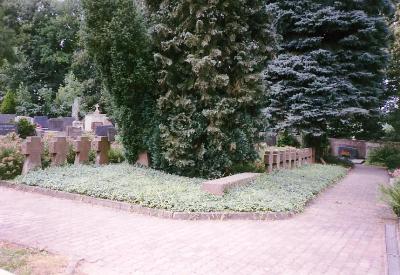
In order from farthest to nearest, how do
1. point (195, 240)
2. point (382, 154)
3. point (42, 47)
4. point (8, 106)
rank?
point (42, 47) < point (8, 106) < point (382, 154) < point (195, 240)

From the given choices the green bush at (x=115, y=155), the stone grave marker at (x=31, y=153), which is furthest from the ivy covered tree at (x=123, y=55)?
the stone grave marker at (x=31, y=153)

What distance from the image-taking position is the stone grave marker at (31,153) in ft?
35.4

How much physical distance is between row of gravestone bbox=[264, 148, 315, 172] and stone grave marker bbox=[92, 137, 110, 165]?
5.33 metres

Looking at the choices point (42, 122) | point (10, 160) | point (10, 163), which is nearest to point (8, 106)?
point (42, 122)

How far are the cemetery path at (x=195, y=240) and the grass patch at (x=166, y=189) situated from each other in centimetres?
49

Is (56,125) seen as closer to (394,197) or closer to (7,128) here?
(7,128)

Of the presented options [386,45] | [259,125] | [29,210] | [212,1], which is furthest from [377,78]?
[29,210]

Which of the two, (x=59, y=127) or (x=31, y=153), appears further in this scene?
(x=59, y=127)

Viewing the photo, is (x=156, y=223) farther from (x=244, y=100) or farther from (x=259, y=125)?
(x=259, y=125)

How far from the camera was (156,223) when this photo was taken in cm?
707

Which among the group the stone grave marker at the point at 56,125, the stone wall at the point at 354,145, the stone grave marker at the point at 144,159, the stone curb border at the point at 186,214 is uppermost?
the stone grave marker at the point at 56,125

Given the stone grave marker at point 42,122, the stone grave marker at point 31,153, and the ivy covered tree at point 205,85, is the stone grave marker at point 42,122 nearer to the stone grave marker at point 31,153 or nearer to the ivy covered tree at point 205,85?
the stone grave marker at point 31,153

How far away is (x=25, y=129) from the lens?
1948 cm

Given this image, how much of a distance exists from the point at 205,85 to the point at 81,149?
448 cm
